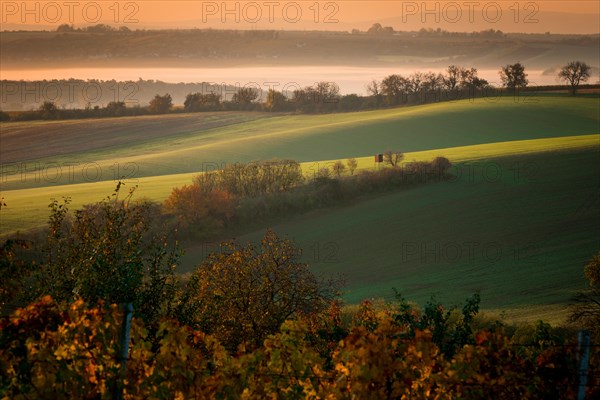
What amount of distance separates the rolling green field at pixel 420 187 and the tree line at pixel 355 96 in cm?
438

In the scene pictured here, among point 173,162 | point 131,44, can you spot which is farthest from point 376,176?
point 131,44

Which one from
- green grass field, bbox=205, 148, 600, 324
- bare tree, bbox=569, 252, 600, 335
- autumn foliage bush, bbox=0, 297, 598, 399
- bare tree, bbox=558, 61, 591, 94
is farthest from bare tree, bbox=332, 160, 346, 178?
autumn foliage bush, bbox=0, 297, 598, 399

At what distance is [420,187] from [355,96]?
174ft

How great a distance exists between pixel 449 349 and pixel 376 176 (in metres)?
49.5

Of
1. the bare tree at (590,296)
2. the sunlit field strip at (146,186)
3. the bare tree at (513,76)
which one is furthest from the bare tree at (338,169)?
the bare tree at (513,76)

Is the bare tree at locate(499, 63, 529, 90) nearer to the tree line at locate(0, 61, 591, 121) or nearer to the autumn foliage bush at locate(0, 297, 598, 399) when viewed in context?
the tree line at locate(0, 61, 591, 121)

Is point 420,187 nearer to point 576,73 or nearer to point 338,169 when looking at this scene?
point 338,169

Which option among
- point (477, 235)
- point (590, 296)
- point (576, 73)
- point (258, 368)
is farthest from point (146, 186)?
point (576, 73)

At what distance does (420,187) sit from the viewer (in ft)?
222

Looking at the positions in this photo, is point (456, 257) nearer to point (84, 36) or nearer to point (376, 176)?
point (376, 176)

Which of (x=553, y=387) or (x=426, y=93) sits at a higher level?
(x=426, y=93)

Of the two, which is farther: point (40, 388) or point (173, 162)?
point (173, 162)

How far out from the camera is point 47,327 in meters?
13.7

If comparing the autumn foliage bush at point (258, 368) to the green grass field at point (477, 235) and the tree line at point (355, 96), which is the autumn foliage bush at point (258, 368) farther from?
the tree line at point (355, 96)
